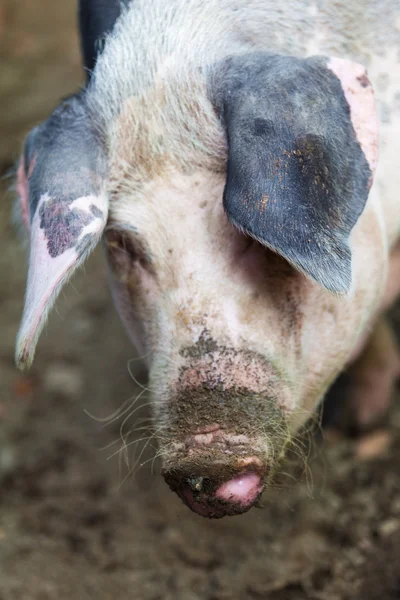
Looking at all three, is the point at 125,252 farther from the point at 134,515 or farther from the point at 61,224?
the point at 134,515

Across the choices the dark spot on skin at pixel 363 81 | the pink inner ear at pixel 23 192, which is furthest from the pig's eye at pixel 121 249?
the dark spot on skin at pixel 363 81

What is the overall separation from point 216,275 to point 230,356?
224mm

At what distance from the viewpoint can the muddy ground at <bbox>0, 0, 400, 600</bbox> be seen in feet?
10.1

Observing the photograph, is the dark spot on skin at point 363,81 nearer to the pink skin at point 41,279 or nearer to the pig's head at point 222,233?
the pig's head at point 222,233

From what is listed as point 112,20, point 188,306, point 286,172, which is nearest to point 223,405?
point 188,306

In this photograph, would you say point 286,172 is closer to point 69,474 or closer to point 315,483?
point 315,483

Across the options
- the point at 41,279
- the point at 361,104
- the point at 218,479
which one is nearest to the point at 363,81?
the point at 361,104

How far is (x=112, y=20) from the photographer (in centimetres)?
268

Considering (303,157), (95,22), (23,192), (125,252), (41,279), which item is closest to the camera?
(303,157)

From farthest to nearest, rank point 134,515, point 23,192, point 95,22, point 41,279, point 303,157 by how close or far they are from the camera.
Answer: point 134,515 → point 95,22 → point 23,192 → point 41,279 → point 303,157

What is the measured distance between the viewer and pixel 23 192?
2.62 m

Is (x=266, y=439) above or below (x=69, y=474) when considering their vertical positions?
above

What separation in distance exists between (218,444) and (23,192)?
108 centimetres

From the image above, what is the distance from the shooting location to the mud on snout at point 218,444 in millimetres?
2078
